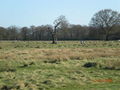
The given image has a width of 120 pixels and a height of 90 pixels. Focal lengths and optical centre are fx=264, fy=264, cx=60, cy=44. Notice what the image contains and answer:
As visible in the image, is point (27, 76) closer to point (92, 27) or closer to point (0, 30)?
point (92, 27)

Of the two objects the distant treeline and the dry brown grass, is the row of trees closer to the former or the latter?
the distant treeline

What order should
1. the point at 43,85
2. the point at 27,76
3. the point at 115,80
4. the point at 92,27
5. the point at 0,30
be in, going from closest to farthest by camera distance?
the point at 43,85
the point at 115,80
the point at 27,76
the point at 92,27
the point at 0,30

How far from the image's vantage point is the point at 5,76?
14.5 metres

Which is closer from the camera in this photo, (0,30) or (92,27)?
(92,27)

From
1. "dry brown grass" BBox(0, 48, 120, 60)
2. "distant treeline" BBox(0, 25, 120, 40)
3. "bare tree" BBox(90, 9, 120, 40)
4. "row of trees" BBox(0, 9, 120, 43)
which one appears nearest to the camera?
"dry brown grass" BBox(0, 48, 120, 60)

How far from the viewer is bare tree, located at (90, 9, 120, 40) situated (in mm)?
91938

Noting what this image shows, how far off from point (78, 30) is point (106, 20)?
67.5 feet

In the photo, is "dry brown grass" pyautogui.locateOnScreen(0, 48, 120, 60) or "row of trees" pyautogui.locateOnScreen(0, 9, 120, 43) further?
"row of trees" pyautogui.locateOnScreen(0, 9, 120, 43)

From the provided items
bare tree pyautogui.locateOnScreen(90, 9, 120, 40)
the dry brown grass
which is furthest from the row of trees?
the dry brown grass

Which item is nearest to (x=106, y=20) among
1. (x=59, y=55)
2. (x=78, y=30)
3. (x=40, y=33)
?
(x=78, y=30)

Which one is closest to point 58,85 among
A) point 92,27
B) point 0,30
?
point 92,27

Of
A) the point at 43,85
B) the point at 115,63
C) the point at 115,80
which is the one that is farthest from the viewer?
the point at 115,63

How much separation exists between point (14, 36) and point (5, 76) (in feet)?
317

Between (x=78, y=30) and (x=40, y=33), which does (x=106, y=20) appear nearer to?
(x=78, y=30)
